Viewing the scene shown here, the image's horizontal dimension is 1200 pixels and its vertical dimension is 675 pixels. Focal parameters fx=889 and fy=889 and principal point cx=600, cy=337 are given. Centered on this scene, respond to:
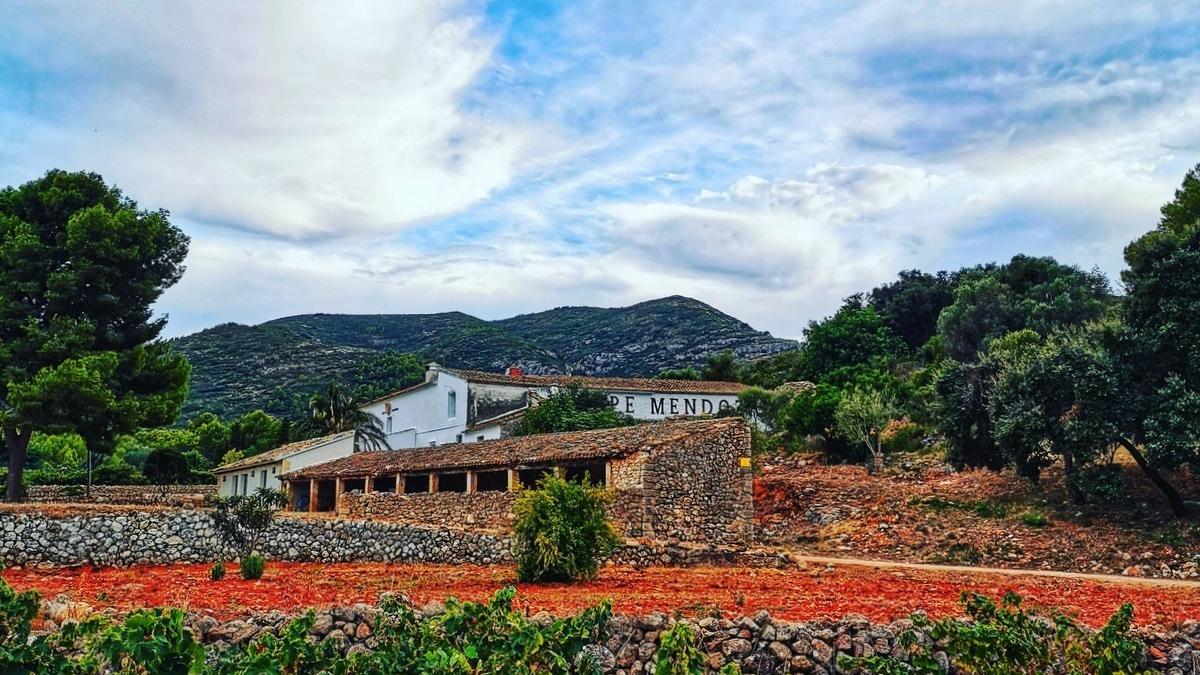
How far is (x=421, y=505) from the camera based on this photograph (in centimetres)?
2802

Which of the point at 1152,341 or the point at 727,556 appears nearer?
the point at 727,556

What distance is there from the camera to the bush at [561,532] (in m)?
16.7

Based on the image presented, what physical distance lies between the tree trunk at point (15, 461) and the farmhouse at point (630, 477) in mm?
10000

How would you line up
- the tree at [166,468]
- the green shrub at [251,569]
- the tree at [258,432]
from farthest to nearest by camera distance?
the tree at [258,432] < the tree at [166,468] < the green shrub at [251,569]

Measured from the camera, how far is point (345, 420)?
187 feet

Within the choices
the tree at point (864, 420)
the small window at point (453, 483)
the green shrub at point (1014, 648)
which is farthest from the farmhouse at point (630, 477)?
the tree at point (864, 420)

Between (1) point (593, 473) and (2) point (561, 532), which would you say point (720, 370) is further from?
(2) point (561, 532)

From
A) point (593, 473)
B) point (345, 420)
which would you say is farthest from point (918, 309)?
point (593, 473)

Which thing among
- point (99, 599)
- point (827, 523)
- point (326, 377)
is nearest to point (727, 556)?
point (827, 523)

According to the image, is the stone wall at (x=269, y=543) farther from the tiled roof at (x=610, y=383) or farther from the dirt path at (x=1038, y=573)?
the tiled roof at (x=610, y=383)

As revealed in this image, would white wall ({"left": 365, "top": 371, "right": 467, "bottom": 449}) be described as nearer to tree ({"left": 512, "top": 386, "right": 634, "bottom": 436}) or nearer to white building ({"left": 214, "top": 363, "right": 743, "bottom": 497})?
white building ({"left": 214, "top": 363, "right": 743, "bottom": 497})

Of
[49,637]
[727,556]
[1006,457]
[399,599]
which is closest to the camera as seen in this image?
[49,637]

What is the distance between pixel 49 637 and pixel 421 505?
19.8 m

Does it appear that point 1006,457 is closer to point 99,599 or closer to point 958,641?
point 958,641
